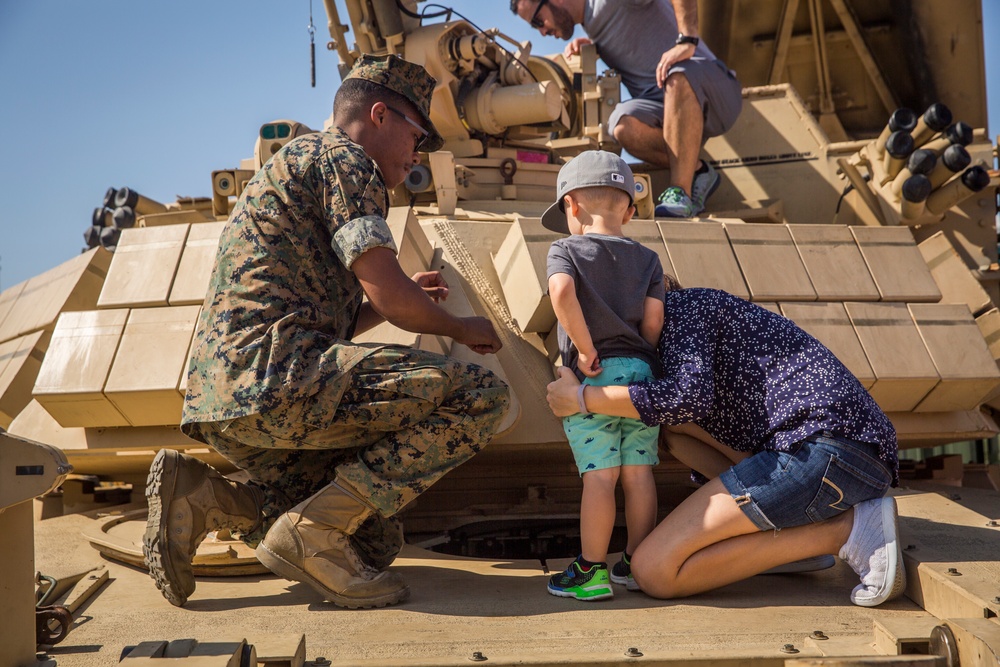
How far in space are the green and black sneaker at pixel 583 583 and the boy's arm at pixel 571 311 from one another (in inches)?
24.0

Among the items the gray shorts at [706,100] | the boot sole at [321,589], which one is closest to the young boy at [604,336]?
the boot sole at [321,589]

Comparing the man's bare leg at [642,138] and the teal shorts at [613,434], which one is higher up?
the man's bare leg at [642,138]

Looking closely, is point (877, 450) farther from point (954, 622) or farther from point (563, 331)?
point (563, 331)

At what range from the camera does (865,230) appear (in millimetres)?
4441

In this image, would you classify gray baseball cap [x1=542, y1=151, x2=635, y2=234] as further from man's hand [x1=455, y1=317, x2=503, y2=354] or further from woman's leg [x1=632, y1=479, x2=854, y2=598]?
woman's leg [x1=632, y1=479, x2=854, y2=598]

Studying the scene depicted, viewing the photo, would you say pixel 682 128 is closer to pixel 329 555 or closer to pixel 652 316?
pixel 652 316

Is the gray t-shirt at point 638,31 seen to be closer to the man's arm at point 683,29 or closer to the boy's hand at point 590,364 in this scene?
the man's arm at point 683,29

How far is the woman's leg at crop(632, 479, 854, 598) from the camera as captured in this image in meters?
2.85

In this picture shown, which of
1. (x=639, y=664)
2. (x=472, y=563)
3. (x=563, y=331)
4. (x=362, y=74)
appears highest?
(x=362, y=74)

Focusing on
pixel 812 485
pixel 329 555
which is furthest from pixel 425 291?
pixel 812 485

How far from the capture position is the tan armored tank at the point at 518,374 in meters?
2.35

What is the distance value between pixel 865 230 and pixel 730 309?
1.64 metres

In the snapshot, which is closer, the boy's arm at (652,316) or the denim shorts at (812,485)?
the denim shorts at (812,485)

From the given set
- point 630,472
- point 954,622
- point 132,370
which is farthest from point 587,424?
point 132,370
